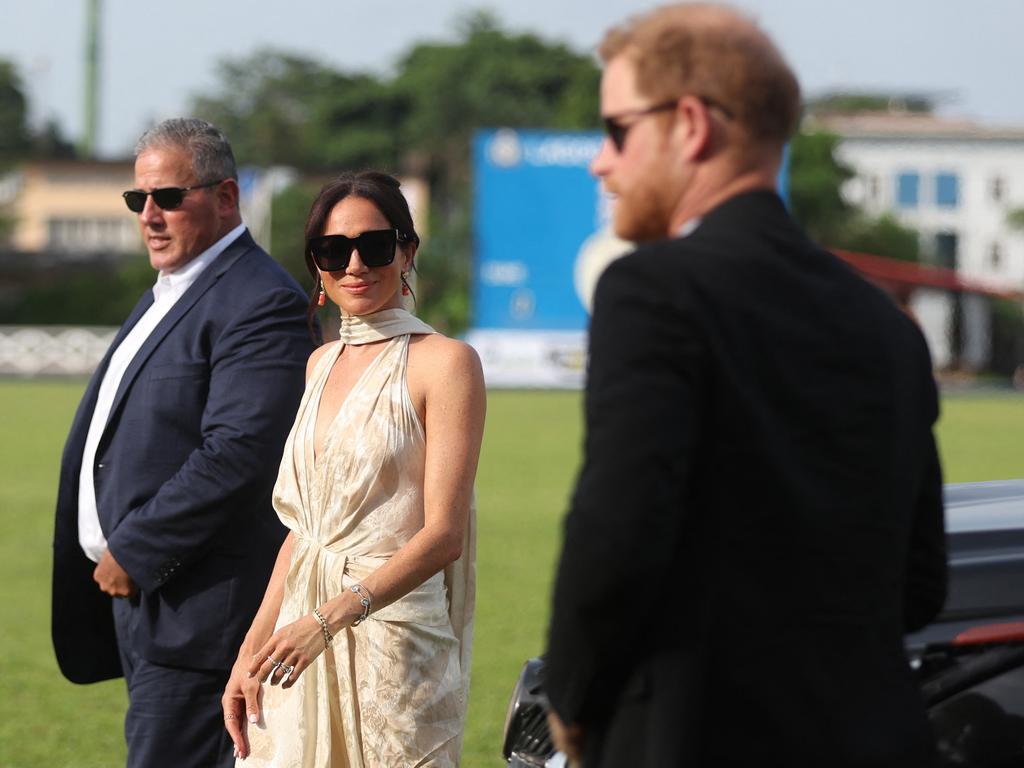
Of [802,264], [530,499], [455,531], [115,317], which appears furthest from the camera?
[115,317]

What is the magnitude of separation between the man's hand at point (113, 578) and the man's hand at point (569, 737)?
216 centimetres

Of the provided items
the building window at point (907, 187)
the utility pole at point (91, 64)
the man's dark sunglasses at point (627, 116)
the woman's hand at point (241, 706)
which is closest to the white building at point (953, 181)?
the building window at point (907, 187)

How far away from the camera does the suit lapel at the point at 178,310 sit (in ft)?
14.1

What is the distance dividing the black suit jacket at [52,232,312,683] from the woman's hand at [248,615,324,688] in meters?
0.89

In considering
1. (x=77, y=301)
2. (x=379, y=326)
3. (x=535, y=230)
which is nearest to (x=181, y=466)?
(x=379, y=326)

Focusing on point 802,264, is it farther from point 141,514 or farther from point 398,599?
point 141,514

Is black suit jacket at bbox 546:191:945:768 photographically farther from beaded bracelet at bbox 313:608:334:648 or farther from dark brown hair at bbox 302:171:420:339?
dark brown hair at bbox 302:171:420:339

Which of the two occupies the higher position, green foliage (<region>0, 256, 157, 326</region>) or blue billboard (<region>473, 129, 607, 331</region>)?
blue billboard (<region>473, 129, 607, 331</region>)

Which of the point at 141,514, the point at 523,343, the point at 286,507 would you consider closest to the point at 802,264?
the point at 286,507

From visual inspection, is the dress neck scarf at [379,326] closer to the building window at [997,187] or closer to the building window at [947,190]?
the building window at [947,190]

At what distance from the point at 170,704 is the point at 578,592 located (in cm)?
231

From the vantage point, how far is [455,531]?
11.0 feet

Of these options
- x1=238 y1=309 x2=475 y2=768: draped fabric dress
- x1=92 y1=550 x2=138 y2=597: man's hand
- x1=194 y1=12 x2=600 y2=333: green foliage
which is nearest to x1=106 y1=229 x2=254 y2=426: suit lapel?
x1=92 y1=550 x2=138 y2=597: man's hand

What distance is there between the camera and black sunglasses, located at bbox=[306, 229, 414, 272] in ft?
11.9
